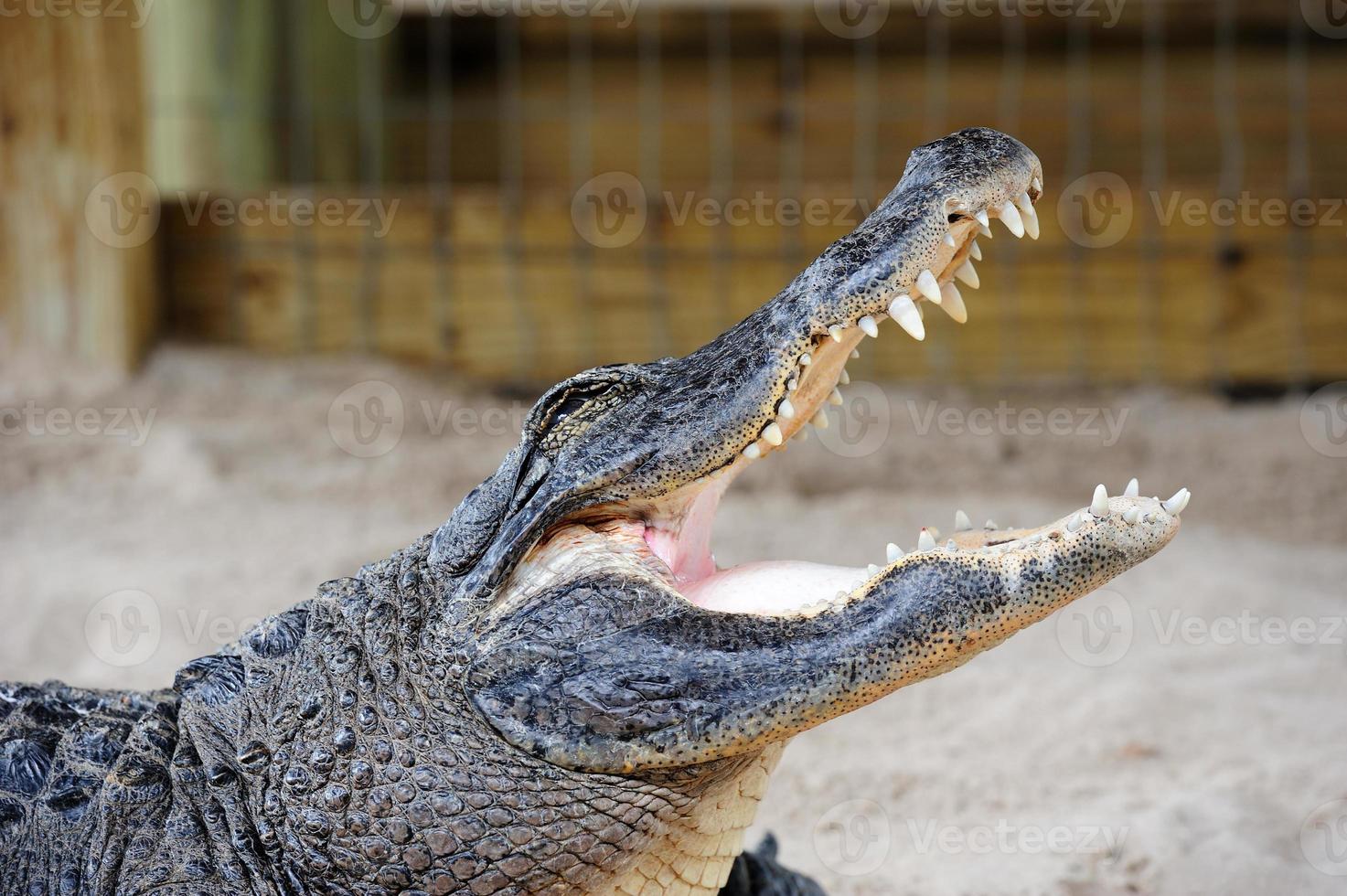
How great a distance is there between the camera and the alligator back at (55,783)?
2043mm

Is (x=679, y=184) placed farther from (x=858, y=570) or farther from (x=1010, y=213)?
(x=858, y=570)

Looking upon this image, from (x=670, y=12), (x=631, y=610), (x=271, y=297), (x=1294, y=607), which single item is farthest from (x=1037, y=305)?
(x=631, y=610)

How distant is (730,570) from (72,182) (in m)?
4.12

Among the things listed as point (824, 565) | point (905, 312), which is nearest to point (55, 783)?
point (824, 565)

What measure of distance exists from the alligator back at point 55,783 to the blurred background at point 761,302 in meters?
1.52

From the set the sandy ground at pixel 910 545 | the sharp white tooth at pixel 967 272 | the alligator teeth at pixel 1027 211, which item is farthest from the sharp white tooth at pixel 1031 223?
the sandy ground at pixel 910 545

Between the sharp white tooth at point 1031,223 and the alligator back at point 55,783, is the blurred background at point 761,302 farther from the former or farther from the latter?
the alligator back at point 55,783

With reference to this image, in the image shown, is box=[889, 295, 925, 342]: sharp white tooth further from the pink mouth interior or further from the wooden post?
the wooden post

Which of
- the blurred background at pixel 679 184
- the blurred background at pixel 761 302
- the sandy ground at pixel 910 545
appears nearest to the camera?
the sandy ground at pixel 910 545

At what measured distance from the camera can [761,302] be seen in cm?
567

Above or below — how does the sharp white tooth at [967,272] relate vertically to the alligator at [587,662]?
above

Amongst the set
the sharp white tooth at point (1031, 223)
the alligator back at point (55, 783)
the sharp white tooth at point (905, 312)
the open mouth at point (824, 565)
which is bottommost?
the alligator back at point (55, 783)

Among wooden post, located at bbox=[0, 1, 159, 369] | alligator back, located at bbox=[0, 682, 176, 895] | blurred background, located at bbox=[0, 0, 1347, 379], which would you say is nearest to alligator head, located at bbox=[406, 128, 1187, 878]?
alligator back, located at bbox=[0, 682, 176, 895]

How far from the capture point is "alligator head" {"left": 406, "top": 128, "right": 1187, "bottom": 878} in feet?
6.16
